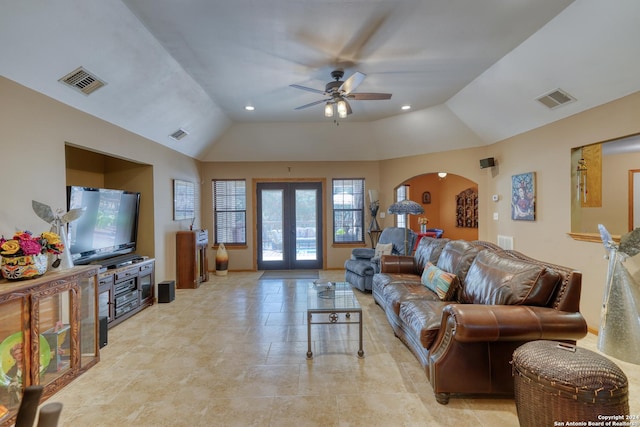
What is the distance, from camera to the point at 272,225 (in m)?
7.34

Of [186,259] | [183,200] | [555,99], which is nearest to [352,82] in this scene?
[555,99]

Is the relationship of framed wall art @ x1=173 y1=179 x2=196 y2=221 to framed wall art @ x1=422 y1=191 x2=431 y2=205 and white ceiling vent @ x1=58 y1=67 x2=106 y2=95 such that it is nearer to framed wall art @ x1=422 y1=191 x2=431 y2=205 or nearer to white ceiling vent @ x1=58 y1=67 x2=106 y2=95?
white ceiling vent @ x1=58 y1=67 x2=106 y2=95

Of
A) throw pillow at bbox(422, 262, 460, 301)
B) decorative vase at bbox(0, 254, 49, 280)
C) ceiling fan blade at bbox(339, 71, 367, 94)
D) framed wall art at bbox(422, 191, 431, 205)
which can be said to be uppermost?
ceiling fan blade at bbox(339, 71, 367, 94)

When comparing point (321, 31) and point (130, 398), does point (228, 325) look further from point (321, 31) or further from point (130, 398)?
point (321, 31)

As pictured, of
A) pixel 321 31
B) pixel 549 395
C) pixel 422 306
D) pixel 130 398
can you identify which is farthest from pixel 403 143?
pixel 130 398

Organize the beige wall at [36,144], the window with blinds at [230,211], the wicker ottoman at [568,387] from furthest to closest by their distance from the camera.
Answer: the window with blinds at [230,211] → the beige wall at [36,144] → the wicker ottoman at [568,387]

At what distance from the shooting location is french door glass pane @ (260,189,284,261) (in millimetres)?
7320

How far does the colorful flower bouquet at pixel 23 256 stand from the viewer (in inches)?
Answer: 86.4

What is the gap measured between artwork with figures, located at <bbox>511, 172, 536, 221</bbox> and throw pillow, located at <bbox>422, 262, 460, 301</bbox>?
2.18 metres

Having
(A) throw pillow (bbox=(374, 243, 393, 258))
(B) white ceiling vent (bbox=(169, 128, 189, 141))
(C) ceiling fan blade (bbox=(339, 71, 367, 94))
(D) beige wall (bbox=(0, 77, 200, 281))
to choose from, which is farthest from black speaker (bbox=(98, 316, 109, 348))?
(A) throw pillow (bbox=(374, 243, 393, 258))

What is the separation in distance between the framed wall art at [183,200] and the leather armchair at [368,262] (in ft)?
10.9

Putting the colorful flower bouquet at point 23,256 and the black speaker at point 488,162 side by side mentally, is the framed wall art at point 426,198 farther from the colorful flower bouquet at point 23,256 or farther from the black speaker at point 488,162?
the colorful flower bouquet at point 23,256

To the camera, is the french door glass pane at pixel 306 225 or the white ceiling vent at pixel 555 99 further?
the french door glass pane at pixel 306 225

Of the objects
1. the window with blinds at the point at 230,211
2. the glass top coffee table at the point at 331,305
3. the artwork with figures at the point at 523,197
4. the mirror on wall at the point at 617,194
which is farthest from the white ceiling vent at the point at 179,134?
the mirror on wall at the point at 617,194
